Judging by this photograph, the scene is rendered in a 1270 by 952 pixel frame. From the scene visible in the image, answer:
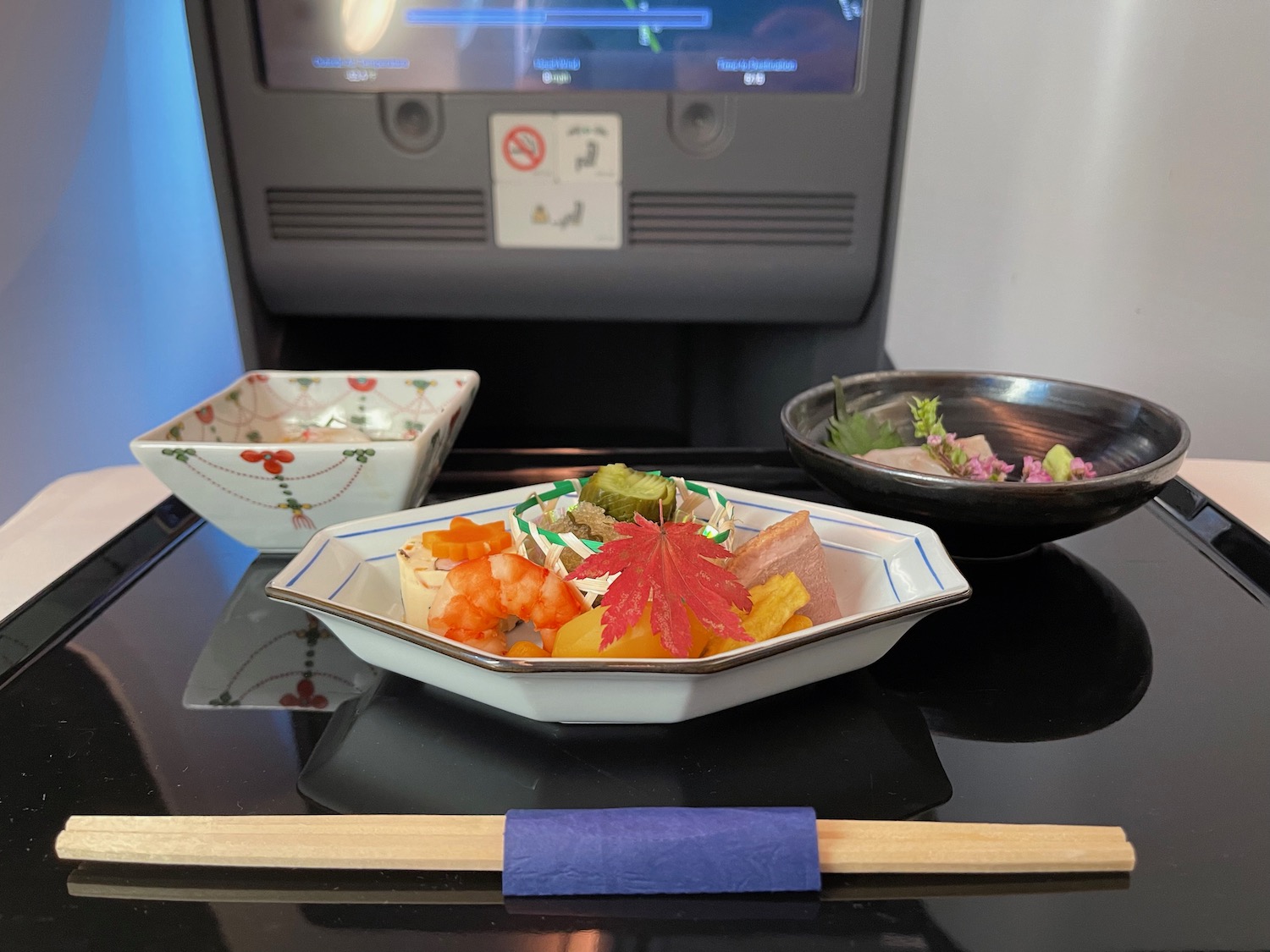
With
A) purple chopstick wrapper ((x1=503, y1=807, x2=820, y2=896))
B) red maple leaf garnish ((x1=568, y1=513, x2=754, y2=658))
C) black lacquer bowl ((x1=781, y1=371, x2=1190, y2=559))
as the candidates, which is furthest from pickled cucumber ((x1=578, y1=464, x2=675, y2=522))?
purple chopstick wrapper ((x1=503, y1=807, x2=820, y2=896))

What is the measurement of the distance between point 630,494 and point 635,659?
0.19m

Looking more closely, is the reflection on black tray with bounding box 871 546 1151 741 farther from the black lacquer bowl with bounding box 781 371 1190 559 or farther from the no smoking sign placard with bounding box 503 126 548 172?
the no smoking sign placard with bounding box 503 126 548 172

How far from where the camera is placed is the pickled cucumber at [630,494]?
26.5 inches

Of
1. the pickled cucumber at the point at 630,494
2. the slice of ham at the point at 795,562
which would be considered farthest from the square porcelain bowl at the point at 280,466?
the slice of ham at the point at 795,562

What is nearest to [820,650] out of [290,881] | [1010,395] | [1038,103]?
[290,881]

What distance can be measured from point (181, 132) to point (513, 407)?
2.02 feet

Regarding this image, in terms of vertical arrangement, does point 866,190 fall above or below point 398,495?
above

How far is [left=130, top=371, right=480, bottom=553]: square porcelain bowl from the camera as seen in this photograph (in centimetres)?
75

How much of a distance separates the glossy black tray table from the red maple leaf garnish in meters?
0.07

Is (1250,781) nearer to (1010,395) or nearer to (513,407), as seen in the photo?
(1010,395)

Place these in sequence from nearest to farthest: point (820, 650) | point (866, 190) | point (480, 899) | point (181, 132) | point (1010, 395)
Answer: point (480, 899), point (820, 650), point (1010, 395), point (866, 190), point (181, 132)

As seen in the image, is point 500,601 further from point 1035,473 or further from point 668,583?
point 1035,473

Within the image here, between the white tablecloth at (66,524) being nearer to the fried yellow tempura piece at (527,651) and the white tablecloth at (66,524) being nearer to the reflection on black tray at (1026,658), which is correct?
the fried yellow tempura piece at (527,651)

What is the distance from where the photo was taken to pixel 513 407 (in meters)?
1.36
